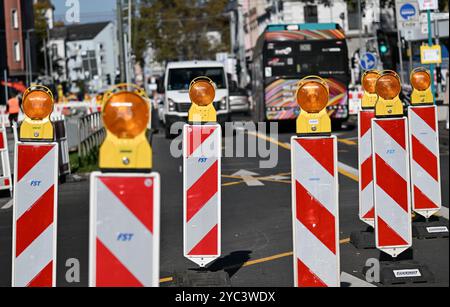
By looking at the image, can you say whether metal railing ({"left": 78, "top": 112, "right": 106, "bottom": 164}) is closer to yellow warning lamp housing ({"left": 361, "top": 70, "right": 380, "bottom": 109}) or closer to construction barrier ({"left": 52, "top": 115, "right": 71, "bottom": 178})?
construction barrier ({"left": 52, "top": 115, "right": 71, "bottom": 178})

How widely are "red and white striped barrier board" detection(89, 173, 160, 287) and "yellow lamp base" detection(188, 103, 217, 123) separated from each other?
337 cm

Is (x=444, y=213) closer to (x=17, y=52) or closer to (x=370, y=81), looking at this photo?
(x=370, y=81)

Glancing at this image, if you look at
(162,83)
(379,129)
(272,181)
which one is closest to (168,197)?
(272,181)

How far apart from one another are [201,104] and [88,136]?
14000 millimetres

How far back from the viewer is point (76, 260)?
8.70 metres

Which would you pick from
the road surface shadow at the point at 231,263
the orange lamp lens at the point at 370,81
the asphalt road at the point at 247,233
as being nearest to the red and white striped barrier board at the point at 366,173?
the orange lamp lens at the point at 370,81

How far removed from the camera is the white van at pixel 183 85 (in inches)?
1155

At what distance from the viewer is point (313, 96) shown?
6398mm

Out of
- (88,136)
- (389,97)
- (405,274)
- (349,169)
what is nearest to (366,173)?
(389,97)

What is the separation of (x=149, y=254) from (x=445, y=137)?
20.5m

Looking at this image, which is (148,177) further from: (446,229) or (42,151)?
(446,229)

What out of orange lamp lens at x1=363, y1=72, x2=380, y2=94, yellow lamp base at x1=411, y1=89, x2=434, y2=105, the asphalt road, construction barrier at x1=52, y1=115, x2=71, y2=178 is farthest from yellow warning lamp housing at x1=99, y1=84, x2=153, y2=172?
construction barrier at x1=52, y1=115, x2=71, y2=178

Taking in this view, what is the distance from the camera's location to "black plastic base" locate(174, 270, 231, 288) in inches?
282

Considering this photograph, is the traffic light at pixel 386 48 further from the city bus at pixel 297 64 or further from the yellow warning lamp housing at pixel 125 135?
the yellow warning lamp housing at pixel 125 135
